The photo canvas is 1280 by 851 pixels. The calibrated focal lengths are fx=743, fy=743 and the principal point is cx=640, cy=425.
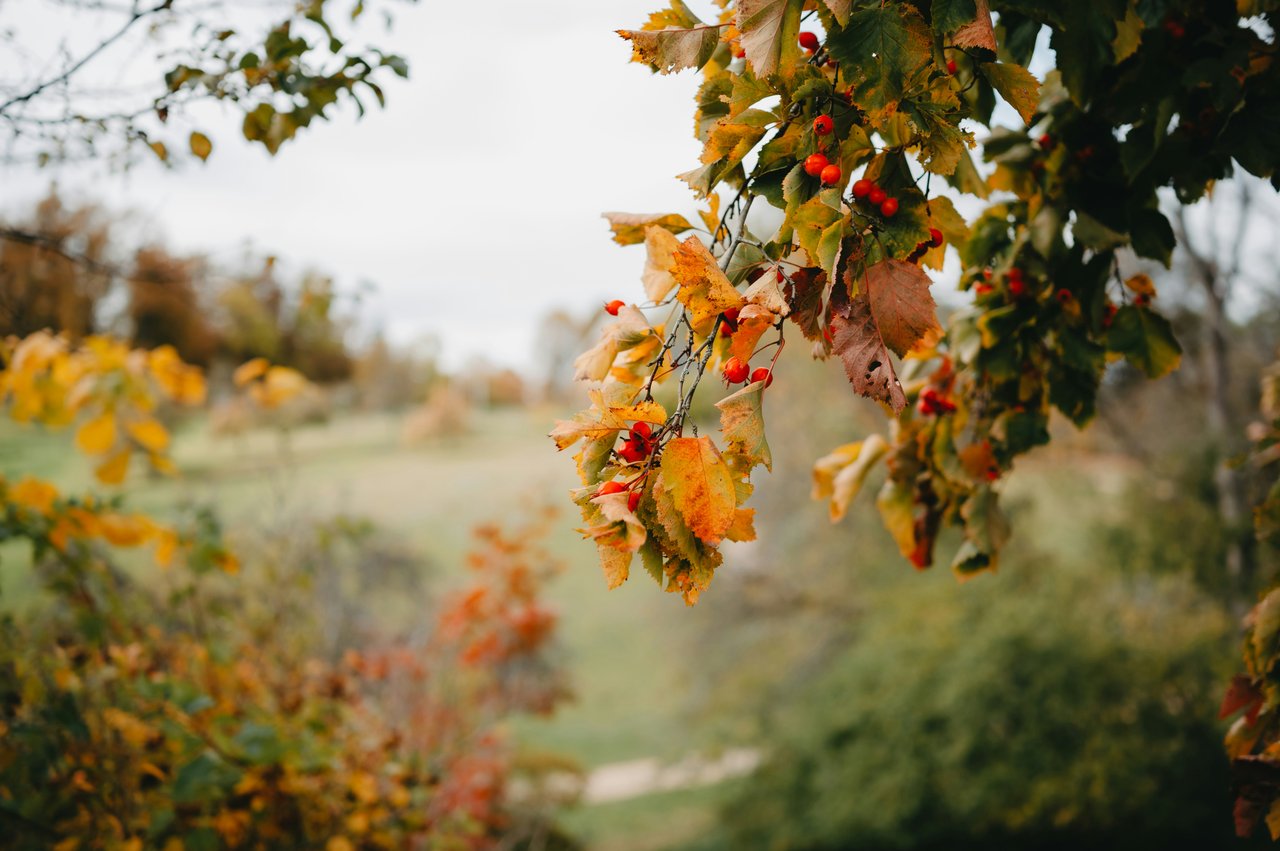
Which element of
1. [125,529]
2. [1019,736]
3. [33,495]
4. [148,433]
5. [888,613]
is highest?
[148,433]

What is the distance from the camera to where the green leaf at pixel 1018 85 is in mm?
Result: 913

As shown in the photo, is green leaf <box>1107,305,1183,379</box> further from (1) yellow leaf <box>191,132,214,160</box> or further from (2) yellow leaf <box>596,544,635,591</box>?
(1) yellow leaf <box>191,132,214,160</box>

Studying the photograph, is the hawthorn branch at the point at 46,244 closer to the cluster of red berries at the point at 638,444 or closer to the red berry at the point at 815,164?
the cluster of red berries at the point at 638,444

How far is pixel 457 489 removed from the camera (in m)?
19.1

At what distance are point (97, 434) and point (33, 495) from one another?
22cm

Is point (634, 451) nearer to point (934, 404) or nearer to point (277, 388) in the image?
point (934, 404)

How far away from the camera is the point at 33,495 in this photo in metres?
2.02

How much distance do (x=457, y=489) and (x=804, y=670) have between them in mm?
13132

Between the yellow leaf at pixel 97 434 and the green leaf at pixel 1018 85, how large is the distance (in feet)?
7.67

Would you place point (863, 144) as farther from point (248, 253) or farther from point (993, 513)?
point (248, 253)

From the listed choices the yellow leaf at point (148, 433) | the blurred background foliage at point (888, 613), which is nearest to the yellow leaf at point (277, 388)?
the blurred background foliage at point (888, 613)

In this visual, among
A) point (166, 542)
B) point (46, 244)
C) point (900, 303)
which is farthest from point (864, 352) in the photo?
point (166, 542)

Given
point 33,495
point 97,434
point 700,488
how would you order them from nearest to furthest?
point 700,488
point 33,495
point 97,434

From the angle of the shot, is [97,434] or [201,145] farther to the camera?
[97,434]
